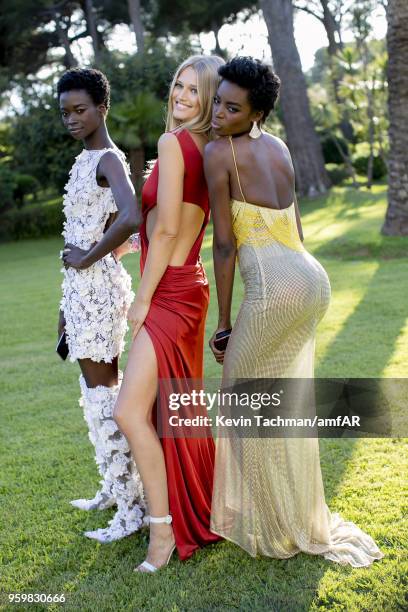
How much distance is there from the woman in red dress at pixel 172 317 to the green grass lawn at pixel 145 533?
0.72 ft

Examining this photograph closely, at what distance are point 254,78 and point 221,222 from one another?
553 mm

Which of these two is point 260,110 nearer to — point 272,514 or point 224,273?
point 224,273

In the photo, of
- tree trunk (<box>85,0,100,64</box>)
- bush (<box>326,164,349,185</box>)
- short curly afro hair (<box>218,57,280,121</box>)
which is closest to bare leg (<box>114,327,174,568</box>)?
short curly afro hair (<box>218,57,280,121</box>)

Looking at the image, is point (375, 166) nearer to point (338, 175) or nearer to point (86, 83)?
point (338, 175)

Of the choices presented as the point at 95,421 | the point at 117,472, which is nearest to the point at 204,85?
the point at 95,421

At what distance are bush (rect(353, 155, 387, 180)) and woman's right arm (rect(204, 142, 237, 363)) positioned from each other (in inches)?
958

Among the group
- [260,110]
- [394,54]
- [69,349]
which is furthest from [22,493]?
[394,54]

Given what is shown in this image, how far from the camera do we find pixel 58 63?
30.5m

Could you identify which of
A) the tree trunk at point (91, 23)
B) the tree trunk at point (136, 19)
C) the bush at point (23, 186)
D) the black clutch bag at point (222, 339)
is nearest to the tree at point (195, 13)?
the tree trunk at point (91, 23)

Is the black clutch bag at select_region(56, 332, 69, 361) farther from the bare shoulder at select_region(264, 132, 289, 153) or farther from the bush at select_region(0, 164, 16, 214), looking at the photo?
the bush at select_region(0, 164, 16, 214)

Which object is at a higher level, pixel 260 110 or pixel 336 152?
pixel 260 110

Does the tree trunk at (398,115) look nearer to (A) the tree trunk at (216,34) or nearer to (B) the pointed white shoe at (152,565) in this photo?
(B) the pointed white shoe at (152,565)

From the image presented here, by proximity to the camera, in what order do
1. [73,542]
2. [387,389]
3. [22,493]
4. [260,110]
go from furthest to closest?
[387,389] < [22,493] < [73,542] < [260,110]

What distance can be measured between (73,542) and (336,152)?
87.8 ft
